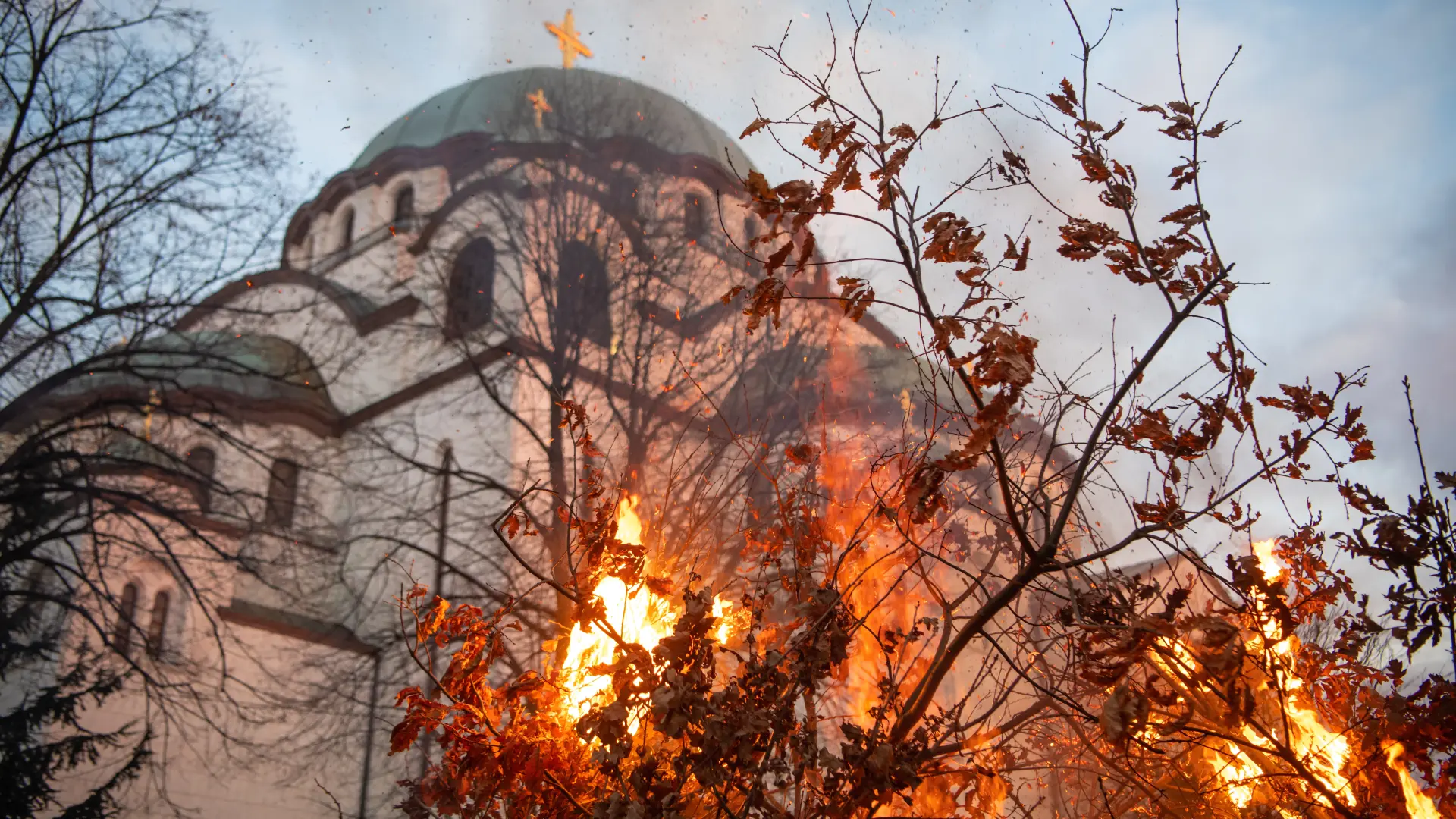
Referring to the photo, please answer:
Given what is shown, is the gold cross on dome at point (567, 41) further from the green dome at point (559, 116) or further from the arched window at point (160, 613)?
the arched window at point (160, 613)

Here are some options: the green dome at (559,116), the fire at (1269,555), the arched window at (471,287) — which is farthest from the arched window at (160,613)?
the fire at (1269,555)

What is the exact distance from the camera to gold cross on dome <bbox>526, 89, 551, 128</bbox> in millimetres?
21542

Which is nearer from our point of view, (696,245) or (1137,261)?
(1137,261)

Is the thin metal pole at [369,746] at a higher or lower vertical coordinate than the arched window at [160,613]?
lower

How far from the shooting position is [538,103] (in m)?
21.8

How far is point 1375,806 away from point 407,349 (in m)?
18.7

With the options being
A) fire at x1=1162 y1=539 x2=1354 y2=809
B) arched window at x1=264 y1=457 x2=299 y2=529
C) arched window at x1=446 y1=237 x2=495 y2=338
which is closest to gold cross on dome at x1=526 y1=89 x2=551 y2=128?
arched window at x1=446 y1=237 x2=495 y2=338

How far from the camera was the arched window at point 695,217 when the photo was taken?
20755 mm

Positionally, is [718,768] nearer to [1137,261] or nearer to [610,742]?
[610,742]

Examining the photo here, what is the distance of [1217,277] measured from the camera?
12.4 ft

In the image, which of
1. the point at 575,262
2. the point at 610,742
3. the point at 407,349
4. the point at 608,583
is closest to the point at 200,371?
the point at 407,349

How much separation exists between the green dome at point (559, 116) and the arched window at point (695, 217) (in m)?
1.03

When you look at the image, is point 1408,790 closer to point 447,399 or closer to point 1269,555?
point 1269,555

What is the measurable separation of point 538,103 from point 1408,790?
19.8m
